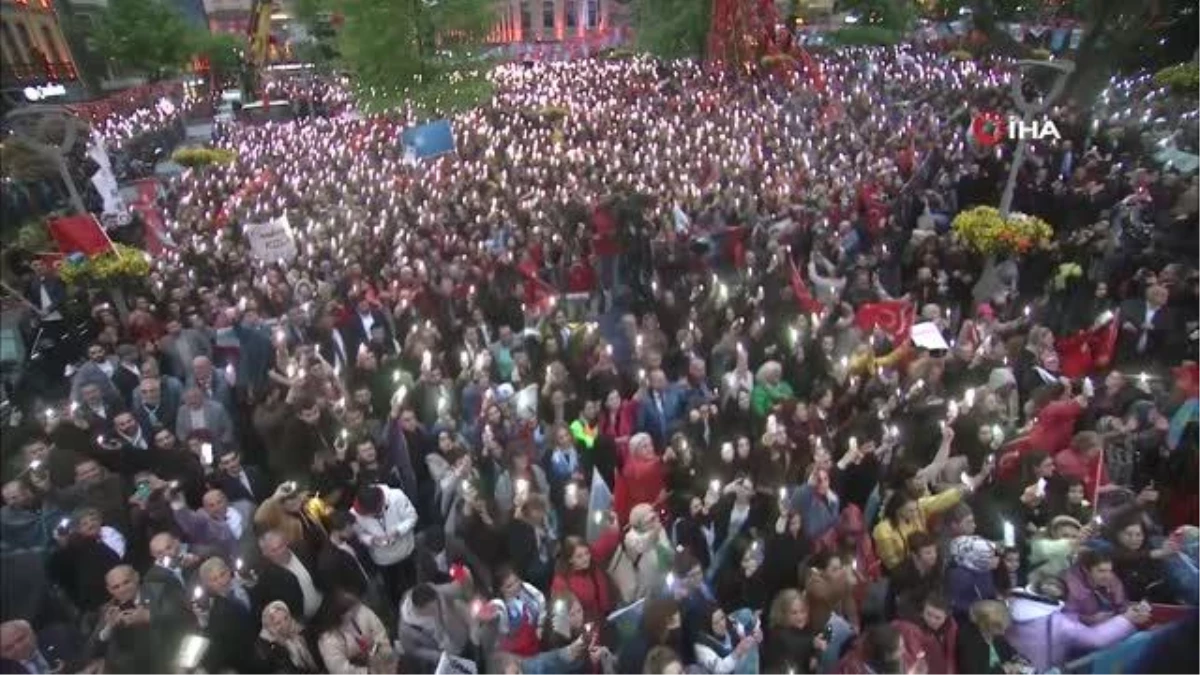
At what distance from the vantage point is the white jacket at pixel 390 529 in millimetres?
5301

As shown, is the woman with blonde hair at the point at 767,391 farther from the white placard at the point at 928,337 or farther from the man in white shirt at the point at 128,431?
the man in white shirt at the point at 128,431

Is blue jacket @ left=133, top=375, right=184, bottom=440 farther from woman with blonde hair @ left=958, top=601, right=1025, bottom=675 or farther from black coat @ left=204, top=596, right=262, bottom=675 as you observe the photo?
woman with blonde hair @ left=958, top=601, right=1025, bottom=675

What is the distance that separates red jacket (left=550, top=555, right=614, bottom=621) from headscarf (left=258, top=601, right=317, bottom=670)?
1.38 meters

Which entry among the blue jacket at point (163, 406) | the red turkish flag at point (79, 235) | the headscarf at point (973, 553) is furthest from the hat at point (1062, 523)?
the red turkish flag at point (79, 235)

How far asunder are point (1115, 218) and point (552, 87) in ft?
67.4

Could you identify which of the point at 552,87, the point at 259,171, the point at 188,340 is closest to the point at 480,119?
the point at 552,87

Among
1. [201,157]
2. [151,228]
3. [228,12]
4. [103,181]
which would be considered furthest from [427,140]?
[228,12]

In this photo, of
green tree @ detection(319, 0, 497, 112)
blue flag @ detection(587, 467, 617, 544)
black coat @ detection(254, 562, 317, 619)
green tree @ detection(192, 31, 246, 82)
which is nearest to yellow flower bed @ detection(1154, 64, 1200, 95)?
green tree @ detection(319, 0, 497, 112)

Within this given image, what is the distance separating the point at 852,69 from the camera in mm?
28188

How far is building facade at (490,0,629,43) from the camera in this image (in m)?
71.1

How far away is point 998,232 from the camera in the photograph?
9469mm

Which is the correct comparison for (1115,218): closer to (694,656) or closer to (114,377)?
(694,656)

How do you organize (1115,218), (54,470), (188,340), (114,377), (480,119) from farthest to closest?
(480,119), (1115,218), (188,340), (114,377), (54,470)

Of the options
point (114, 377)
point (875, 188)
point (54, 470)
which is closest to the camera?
point (54, 470)
